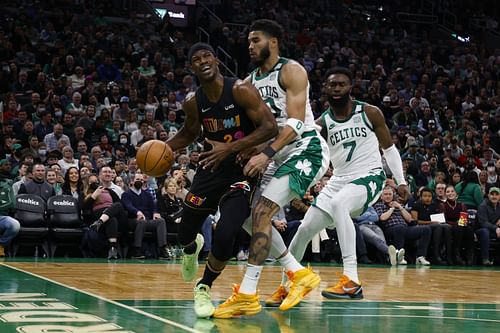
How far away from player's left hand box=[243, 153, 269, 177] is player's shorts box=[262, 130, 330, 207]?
37 cm

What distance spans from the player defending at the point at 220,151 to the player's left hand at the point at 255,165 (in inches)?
3.7

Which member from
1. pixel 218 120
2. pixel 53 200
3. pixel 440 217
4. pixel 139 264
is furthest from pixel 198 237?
pixel 440 217

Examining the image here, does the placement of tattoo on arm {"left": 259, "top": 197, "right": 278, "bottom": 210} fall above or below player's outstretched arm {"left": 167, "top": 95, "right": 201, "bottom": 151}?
below

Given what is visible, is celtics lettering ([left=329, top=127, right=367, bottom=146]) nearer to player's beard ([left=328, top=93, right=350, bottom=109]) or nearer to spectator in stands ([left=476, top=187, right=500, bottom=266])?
player's beard ([left=328, top=93, right=350, bottom=109])

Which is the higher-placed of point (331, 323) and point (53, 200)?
point (53, 200)

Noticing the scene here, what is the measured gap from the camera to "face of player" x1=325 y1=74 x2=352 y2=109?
24.1 feet

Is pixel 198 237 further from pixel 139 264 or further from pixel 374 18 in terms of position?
pixel 374 18

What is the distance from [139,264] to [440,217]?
19.4ft

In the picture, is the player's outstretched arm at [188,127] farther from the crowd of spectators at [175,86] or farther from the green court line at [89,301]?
the crowd of spectators at [175,86]

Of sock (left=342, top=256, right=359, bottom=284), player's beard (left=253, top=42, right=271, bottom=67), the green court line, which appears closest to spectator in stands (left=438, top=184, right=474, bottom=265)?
sock (left=342, top=256, right=359, bottom=284)

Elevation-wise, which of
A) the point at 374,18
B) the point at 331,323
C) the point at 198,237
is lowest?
the point at 331,323

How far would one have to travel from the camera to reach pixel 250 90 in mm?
5488

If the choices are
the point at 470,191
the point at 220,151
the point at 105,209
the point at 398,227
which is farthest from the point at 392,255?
A: the point at 220,151

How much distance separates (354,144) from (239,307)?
8.22 ft
